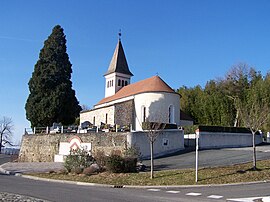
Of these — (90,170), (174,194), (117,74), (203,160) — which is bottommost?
(174,194)

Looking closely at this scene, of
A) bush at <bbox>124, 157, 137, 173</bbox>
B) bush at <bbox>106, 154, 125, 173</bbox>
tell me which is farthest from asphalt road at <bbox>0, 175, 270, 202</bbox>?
bush at <bbox>124, 157, 137, 173</bbox>

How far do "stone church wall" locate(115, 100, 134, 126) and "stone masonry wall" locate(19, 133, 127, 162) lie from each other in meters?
10.4

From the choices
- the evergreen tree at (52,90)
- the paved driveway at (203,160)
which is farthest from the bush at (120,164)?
the evergreen tree at (52,90)

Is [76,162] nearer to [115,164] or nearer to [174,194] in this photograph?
[115,164]

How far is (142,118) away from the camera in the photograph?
42094 millimetres

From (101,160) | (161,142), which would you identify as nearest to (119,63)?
(161,142)

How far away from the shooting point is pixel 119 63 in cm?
6078

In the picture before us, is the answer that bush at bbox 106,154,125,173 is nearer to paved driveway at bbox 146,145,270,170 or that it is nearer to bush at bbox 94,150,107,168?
bush at bbox 94,150,107,168

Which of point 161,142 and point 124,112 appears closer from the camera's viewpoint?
point 161,142

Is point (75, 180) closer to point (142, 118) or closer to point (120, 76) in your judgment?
point (142, 118)

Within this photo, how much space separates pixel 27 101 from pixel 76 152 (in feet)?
76.9

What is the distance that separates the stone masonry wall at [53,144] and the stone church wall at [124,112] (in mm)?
10439

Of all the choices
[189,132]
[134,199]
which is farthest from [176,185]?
[189,132]

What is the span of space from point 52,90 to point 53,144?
29.5 ft
